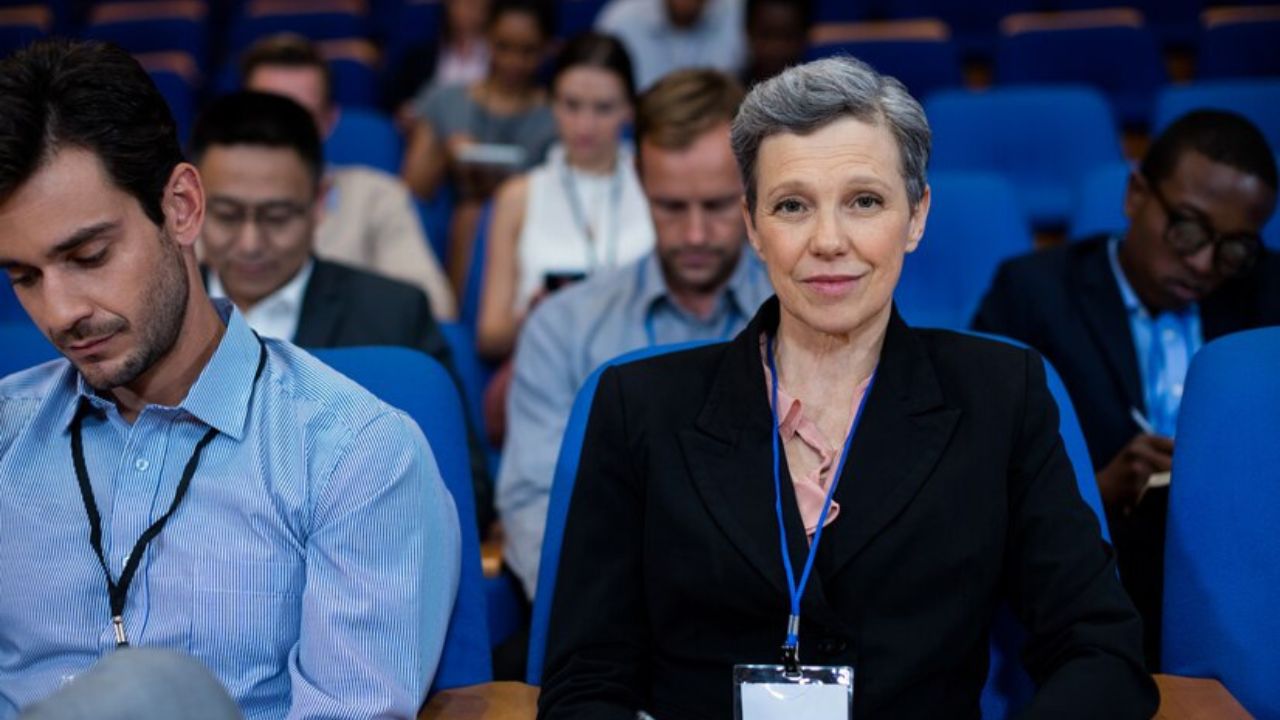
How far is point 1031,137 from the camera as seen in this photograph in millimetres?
3734

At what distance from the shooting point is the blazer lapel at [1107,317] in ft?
7.03

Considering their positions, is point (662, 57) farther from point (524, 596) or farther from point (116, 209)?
point (116, 209)

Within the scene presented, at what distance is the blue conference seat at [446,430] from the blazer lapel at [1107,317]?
1.06 metres

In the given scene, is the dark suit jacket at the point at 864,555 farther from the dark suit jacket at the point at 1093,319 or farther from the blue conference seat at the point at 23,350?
the blue conference seat at the point at 23,350

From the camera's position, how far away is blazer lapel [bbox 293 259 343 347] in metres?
2.30

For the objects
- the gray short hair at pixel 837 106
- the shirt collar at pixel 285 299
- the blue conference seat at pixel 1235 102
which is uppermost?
the blue conference seat at pixel 1235 102

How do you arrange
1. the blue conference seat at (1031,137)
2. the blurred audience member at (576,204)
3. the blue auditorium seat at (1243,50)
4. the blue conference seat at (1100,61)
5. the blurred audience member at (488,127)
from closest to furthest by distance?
1. the blurred audience member at (576,204)
2. the blue conference seat at (1031,137)
3. the blurred audience member at (488,127)
4. the blue auditorium seat at (1243,50)
5. the blue conference seat at (1100,61)

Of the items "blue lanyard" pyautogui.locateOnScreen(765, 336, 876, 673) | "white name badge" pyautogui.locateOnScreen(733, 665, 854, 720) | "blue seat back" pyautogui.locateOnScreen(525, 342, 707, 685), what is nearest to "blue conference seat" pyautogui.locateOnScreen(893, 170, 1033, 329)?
"blue seat back" pyautogui.locateOnScreen(525, 342, 707, 685)

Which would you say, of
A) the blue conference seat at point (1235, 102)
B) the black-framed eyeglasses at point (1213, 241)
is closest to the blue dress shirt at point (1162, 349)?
the black-framed eyeglasses at point (1213, 241)

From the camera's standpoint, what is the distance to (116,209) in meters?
1.36

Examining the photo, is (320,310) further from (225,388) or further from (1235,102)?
(1235,102)

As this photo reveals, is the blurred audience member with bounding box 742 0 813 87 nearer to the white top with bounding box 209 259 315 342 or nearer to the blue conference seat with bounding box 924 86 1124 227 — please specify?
the blue conference seat with bounding box 924 86 1124 227

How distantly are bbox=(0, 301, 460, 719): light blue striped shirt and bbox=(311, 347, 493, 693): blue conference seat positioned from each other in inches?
3.2

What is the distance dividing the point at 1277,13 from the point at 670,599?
362 centimetres
